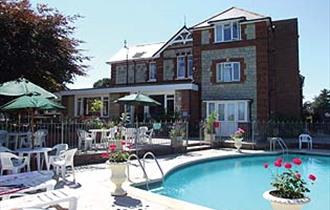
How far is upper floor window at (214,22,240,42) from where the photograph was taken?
26.4 m

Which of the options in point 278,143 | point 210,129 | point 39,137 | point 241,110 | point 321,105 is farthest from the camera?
point 321,105

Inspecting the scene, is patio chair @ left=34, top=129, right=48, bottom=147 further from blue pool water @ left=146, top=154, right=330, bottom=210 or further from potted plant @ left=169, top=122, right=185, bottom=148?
potted plant @ left=169, top=122, right=185, bottom=148

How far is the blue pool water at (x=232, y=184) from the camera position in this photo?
396 inches

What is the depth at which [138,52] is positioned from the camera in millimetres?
35875

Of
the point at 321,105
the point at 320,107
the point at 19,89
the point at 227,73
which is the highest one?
the point at 227,73

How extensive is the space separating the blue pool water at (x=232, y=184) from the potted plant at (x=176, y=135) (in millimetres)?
2459

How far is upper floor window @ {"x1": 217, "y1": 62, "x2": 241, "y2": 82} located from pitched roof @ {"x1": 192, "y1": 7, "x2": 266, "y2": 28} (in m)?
3.61

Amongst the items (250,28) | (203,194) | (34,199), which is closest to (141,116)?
(250,28)

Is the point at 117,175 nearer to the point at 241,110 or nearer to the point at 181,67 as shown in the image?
the point at 241,110

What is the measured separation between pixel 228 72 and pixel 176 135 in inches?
416

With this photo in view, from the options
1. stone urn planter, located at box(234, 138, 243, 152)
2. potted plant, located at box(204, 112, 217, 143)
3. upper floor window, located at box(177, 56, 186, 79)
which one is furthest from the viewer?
upper floor window, located at box(177, 56, 186, 79)

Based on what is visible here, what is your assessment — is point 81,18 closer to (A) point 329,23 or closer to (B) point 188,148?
(B) point 188,148

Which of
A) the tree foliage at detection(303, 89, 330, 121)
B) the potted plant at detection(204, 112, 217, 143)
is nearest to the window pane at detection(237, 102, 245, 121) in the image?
the potted plant at detection(204, 112, 217, 143)

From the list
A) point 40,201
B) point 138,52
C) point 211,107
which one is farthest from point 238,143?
point 138,52
